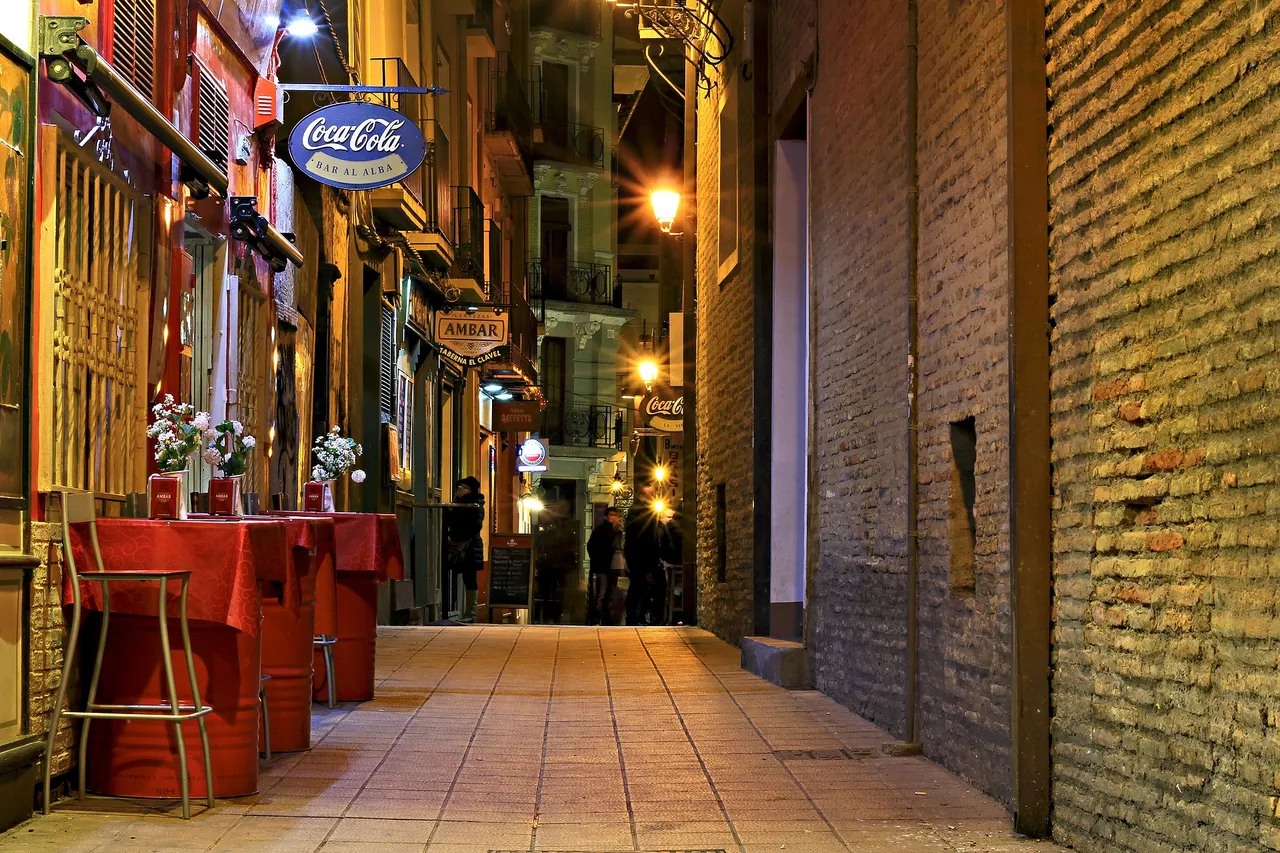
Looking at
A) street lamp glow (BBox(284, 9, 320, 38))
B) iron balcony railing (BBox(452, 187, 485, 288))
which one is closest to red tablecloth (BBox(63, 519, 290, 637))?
street lamp glow (BBox(284, 9, 320, 38))

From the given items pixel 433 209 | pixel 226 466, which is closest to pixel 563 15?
pixel 433 209

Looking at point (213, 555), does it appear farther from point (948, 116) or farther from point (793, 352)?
point (793, 352)

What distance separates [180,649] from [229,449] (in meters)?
1.70

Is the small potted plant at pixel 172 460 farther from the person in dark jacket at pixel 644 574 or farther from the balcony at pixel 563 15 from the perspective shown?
the balcony at pixel 563 15

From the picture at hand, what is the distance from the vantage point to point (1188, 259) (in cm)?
482

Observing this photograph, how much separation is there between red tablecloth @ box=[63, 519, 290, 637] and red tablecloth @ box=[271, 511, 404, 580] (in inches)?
120

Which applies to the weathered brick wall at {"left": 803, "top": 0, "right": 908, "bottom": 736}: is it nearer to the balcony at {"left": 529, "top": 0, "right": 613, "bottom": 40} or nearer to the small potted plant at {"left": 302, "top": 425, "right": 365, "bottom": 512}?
the small potted plant at {"left": 302, "top": 425, "right": 365, "bottom": 512}

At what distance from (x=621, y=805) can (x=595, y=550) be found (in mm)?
16371

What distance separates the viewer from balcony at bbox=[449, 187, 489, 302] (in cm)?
2230

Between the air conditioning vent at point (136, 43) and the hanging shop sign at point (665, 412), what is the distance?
15.5m

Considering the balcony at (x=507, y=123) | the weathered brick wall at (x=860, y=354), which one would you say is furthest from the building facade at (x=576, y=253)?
the weathered brick wall at (x=860, y=354)

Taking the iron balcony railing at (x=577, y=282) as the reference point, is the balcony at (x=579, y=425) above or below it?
below

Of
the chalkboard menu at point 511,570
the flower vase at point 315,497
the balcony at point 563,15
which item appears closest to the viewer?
the flower vase at point 315,497

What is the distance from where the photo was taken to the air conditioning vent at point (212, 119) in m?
9.67
